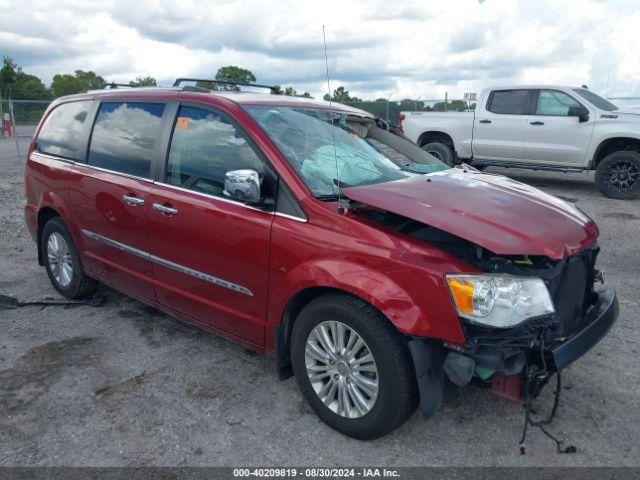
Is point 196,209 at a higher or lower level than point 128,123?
lower

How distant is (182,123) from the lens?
3.73 meters

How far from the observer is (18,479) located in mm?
2658

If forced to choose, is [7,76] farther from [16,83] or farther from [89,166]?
[89,166]

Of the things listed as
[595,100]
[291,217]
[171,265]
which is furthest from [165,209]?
[595,100]

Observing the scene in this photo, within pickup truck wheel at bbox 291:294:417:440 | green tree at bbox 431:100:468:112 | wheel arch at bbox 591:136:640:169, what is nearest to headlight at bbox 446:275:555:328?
pickup truck wheel at bbox 291:294:417:440

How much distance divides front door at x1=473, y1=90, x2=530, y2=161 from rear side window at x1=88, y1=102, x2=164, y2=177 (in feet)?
27.4

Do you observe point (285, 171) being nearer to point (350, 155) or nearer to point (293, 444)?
point (350, 155)

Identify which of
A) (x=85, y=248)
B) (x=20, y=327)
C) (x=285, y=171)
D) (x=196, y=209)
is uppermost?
(x=285, y=171)

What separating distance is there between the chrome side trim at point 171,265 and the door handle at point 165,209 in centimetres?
34

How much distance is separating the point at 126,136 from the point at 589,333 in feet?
11.0

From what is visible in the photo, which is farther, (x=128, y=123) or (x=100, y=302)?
(x=100, y=302)

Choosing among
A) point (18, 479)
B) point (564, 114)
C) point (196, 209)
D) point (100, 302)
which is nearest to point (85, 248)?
point (100, 302)

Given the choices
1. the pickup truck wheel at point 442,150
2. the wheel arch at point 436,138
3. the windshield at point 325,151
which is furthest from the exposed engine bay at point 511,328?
the wheel arch at point 436,138

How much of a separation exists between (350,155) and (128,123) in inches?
68.8
